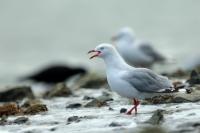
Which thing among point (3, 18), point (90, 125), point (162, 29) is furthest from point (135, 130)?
point (3, 18)

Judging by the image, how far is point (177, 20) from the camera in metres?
39.9

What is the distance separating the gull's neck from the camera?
11352mm

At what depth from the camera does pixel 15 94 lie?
50.6 ft

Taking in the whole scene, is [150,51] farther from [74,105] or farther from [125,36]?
[74,105]

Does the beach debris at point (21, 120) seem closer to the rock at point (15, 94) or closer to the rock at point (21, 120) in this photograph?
the rock at point (21, 120)

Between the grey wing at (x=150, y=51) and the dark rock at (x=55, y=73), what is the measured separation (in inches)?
142

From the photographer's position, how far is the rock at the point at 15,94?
15.4m

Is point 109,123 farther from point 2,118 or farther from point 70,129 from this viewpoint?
point 2,118

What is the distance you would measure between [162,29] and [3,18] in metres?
9.56

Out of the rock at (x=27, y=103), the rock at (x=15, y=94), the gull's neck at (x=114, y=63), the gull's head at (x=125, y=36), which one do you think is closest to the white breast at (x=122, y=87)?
the gull's neck at (x=114, y=63)

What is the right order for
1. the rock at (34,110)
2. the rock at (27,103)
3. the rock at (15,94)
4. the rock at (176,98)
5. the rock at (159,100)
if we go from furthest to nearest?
1. the rock at (15,94)
2. the rock at (27,103)
3. the rock at (34,110)
4. the rock at (159,100)
5. the rock at (176,98)

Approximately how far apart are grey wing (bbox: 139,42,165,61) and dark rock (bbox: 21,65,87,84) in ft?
11.9

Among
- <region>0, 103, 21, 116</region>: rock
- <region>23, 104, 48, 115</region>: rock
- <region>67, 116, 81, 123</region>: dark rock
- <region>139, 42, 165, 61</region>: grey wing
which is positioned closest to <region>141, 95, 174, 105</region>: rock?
Answer: <region>67, 116, 81, 123</region>: dark rock

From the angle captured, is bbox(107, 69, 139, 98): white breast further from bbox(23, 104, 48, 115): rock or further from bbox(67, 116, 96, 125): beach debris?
bbox(23, 104, 48, 115): rock
